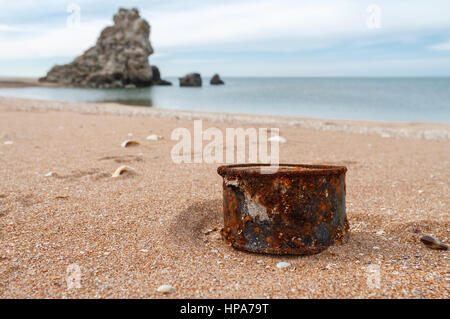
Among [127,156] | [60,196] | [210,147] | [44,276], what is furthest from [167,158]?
[44,276]

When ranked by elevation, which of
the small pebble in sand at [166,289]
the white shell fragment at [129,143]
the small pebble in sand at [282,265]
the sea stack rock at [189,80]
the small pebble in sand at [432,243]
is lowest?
the small pebble in sand at [166,289]

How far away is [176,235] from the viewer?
2.66 m

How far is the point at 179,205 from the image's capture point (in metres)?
3.21

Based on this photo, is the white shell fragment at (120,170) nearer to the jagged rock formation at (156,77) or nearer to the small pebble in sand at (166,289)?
the small pebble in sand at (166,289)

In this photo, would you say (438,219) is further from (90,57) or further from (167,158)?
(90,57)

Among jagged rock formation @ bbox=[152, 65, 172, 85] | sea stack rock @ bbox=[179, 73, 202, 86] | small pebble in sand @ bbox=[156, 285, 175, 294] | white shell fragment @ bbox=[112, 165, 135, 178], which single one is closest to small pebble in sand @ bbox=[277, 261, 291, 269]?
small pebble in sand @ bbox=[156, 285, 175, 294]

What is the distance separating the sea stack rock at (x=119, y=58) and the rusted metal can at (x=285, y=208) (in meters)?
57.6

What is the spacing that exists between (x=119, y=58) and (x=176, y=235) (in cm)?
6196

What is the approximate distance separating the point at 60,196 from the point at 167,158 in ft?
6.60

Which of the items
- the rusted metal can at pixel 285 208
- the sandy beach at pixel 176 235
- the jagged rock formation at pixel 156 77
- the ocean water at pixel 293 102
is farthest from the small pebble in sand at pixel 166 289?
the jagged rock formation at pixel 156 77

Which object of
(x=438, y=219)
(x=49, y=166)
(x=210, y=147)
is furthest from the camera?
(x=210, y=147)

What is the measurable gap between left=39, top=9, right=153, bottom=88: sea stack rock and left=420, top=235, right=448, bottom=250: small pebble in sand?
190 ft

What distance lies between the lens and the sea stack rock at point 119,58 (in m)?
58.3
